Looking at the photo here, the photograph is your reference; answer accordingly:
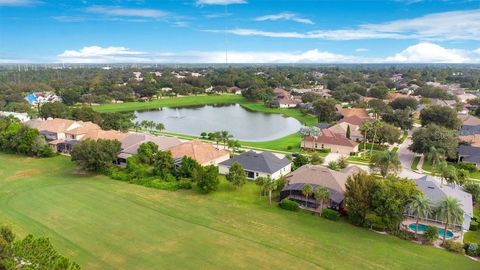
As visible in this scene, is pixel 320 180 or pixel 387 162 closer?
pixel 320 180

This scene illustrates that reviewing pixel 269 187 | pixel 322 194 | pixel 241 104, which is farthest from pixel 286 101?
pixel 322 194

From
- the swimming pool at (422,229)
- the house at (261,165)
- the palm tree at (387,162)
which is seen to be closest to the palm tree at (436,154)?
the palm tree at (387,162)

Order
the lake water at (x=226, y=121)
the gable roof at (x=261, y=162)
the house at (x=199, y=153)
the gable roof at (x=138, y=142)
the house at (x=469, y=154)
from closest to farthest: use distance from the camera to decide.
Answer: the gable roof at (x=261, y=162) < the house at (x=199, y=153) < the gable roof at (x=138, y=142) < the house at (x=469, y=154) < the lake water at (x=226, y=121)

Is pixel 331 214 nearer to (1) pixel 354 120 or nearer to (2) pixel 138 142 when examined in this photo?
(2) pixel 138 142

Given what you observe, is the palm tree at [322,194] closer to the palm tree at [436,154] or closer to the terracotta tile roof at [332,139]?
the palm tree at [436,154]

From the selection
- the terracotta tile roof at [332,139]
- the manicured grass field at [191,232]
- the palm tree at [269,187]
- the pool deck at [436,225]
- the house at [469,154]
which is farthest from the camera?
the terracotta tile roof at [332,139]
